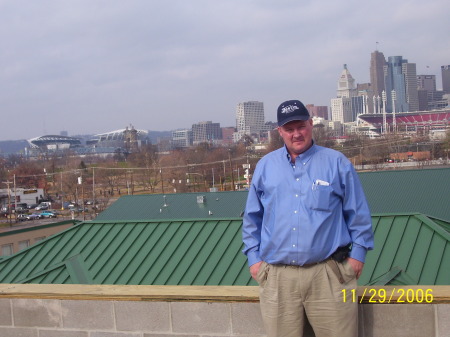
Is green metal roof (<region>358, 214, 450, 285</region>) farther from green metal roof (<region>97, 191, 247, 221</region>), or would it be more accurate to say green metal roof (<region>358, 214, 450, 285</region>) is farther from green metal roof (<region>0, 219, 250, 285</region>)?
green metal roof (<region>97, 191, 247, 221</region>)

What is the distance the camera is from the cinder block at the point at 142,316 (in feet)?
15.4

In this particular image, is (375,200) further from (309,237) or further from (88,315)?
(309,237)

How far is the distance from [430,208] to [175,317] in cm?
1643

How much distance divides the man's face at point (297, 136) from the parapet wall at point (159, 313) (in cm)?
107

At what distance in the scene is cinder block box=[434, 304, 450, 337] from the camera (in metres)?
4.07

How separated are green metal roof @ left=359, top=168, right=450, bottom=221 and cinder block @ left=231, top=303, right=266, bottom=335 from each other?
15.9 meters

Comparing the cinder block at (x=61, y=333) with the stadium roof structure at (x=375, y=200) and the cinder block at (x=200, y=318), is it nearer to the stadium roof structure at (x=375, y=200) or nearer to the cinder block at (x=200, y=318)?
the cinder block at (x=200, y=318)

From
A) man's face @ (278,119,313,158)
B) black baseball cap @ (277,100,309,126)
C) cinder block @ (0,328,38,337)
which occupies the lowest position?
cinder block @ (0,328,38,337)

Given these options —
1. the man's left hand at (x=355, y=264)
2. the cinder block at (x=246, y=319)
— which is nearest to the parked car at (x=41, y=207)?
the cinder block at (x=246, y=319)

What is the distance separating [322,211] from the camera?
3713 mm

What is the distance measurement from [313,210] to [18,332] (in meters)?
2.76

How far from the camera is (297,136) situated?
385 centimetres

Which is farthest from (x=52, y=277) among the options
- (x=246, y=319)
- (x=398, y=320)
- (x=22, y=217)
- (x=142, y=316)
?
(x=22, y=217)

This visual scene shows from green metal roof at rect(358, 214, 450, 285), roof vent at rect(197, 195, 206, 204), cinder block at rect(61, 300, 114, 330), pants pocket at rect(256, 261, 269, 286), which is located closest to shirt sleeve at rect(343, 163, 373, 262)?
pants pocket at rect(256, 261, 269, 286)
